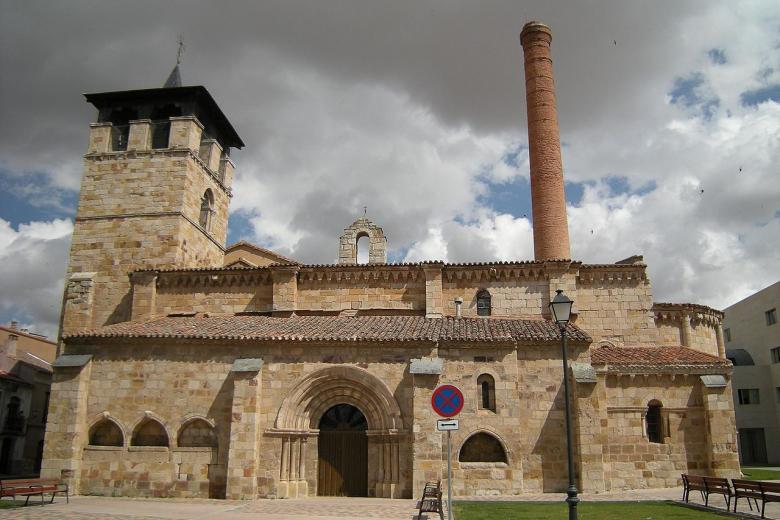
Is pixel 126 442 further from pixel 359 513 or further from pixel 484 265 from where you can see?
pixel 484 265

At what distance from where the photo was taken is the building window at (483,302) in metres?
23.2

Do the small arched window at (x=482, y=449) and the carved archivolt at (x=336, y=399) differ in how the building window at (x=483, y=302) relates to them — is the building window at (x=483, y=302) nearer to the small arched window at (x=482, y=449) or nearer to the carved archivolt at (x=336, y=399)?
the small arched window at (x=482, y=449)

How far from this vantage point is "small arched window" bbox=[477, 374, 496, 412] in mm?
17844

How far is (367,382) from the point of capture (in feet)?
58.2

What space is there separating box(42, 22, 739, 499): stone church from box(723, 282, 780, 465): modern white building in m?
21.1

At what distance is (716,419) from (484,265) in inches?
373

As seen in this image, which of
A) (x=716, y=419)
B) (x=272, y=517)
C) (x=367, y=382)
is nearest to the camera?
(x=272, y=517)

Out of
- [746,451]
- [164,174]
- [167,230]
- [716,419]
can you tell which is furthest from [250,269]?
[746,451]

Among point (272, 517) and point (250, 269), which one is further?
point (250, 269)

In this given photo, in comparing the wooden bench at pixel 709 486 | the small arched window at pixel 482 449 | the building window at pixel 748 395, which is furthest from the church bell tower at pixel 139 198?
the building window at pixel 748 395

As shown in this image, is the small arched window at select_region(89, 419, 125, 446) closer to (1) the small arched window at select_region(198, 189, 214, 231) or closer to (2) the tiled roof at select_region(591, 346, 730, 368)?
(1) the small arched window at select_region(198, 189, 214, 231)

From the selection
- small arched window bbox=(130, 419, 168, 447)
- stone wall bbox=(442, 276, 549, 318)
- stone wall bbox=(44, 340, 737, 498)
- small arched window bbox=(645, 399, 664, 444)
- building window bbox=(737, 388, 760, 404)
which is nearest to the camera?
stone wall bbox=(44, 340, 737, 498)

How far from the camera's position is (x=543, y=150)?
2883 centimetres

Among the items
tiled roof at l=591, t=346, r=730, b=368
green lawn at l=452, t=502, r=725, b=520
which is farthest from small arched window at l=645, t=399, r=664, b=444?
green lawn at l=452, t=502, r=725, b=520
